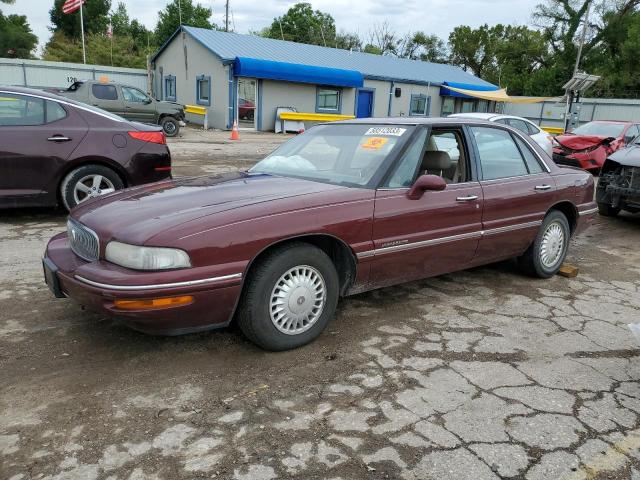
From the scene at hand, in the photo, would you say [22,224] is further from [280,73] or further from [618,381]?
[280,73]

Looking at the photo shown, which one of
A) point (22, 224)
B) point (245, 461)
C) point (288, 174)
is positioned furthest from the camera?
point (22, 224)

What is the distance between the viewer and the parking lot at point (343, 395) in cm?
238

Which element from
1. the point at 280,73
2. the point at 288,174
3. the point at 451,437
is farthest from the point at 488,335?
the point at 280,73

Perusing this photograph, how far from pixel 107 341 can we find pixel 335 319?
1578mm

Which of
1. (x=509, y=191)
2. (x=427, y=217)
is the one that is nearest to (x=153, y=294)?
(x=427, y=217)

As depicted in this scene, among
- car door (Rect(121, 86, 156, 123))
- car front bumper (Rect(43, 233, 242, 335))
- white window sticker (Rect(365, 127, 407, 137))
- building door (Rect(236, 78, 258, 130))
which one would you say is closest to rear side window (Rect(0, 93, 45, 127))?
car front bumper (Rect(43, 233, 242, 335))

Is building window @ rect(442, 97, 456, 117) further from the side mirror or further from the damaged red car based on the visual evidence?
the side mirror

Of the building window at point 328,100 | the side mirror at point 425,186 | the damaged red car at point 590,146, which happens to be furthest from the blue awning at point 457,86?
the side mirror at point 425,186

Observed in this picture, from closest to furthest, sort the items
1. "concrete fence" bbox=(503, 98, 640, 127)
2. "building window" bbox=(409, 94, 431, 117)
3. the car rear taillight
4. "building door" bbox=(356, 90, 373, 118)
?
1. the car rear taillight
2. "building door" bbox=(356, 90, 373, 118)
3. "building window" bbox=(409, 94, 431, 117)
4. "concrete fence" bbox=(503, 98, 640, 127)

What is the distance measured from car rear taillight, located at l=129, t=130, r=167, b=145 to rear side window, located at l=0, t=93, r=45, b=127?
3.29ft

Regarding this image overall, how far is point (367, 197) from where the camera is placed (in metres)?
3.57

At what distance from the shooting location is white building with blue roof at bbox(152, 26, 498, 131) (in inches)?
918

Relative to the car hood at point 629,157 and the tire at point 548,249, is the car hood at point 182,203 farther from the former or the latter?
the car hood at point 629,157

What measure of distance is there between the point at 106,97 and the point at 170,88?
12.3 meters
